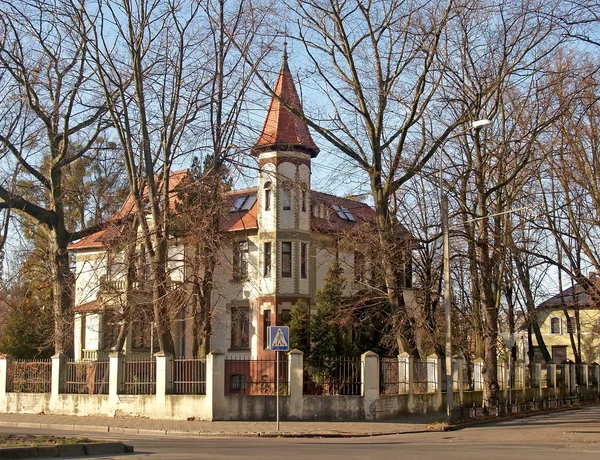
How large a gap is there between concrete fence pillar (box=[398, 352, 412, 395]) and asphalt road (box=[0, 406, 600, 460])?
3862mm

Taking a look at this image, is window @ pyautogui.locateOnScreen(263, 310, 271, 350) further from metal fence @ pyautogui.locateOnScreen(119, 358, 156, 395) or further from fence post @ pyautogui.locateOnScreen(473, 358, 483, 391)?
metal fence @ pyautogui.locateOnScreen(119, 358, 156, 395)

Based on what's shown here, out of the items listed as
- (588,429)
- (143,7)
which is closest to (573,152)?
(588,429)

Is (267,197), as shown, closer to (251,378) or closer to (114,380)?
(251,378)

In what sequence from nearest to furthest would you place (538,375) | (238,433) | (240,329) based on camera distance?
1. (238,433)
2. (538,375)
3. (240,329)

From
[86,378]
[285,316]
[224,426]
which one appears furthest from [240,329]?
[224,426]

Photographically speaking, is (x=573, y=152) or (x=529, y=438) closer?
(x=529, y=438)

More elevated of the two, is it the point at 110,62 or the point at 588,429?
the point at 110,62

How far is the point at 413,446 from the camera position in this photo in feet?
58.7

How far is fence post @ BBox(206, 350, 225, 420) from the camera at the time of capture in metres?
24.5

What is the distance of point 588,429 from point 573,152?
13.1 metres

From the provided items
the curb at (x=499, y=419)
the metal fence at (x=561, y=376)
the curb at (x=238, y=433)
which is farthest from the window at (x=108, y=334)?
the metal fence at (x=561, y=376)

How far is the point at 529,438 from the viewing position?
2050 centimetres

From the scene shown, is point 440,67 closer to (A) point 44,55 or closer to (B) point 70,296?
(A) point 44,55

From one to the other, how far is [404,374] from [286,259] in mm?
13512
